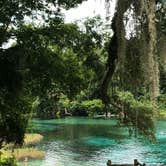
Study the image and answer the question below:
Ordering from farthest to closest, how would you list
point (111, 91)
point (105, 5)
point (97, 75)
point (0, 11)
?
point (97, 75), point (0, 11), point (111, 91), point (105, 5)

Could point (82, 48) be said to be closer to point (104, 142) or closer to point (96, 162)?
point (96, 162)

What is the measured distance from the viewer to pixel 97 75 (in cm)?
1325

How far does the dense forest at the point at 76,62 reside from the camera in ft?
26.4

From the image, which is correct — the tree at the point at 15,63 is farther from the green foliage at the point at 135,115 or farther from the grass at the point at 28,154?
the grass at the point at 28,154

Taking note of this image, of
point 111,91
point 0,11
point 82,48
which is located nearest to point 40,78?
point 82,48

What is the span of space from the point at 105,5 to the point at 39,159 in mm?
19380

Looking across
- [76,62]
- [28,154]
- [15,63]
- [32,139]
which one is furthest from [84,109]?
[15,63]

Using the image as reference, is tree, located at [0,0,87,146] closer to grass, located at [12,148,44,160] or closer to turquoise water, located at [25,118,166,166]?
turquoise water, located at [25,118,166,166]

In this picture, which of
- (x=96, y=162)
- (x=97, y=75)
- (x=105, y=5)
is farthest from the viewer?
(x=96, y=162)

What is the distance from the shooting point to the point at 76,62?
14.1 metres

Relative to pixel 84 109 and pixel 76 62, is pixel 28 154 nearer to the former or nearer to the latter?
pixel 76 62

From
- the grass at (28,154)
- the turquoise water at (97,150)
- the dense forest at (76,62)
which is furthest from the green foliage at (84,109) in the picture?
the dense forest at (76,62)

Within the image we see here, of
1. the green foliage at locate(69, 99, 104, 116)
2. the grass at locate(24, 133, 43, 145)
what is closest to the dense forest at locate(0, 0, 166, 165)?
the grass at locate(24, 133, 43, 145)

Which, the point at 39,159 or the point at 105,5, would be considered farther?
the point at 39,159
